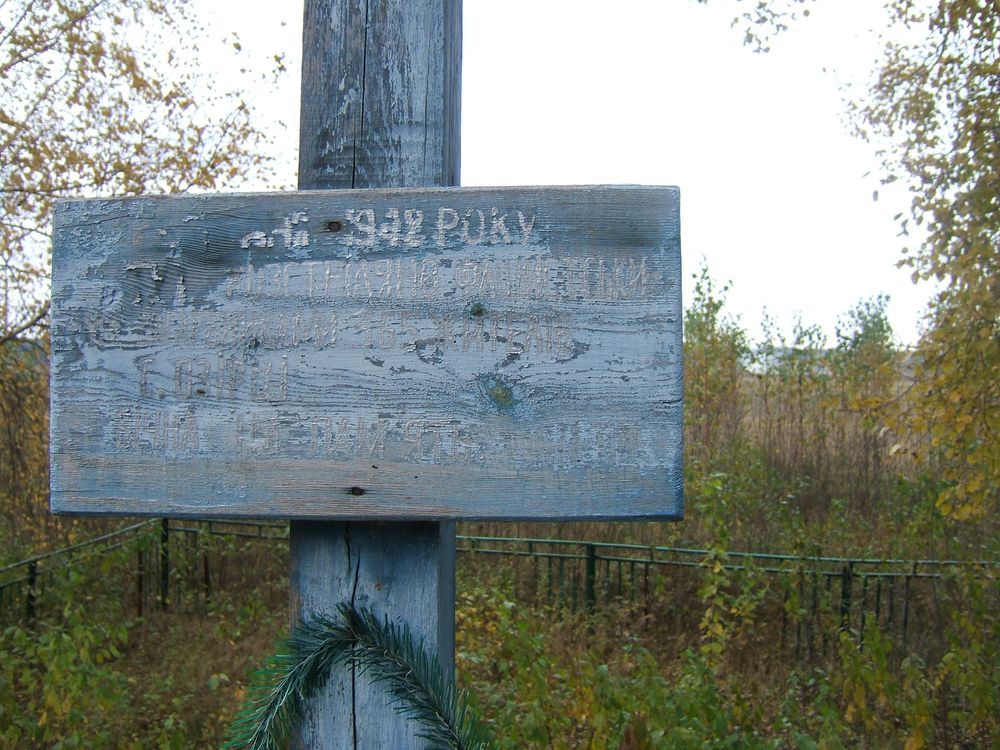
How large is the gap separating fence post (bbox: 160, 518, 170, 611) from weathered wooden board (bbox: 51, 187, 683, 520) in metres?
6.35

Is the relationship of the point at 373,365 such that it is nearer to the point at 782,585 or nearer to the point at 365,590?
the point at 365,590

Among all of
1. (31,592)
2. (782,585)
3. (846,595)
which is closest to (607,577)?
(782,585)

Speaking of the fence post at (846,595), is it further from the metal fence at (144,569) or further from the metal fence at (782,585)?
the metal fence at (144,569)

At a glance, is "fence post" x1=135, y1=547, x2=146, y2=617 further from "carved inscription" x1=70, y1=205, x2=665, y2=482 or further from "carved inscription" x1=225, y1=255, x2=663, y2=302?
"carved inscription" x1=225, y1=255, x2=663, y2=302

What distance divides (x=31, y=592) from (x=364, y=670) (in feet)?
18.8

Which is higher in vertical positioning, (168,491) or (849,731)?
(168,491)

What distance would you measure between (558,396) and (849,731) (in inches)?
157

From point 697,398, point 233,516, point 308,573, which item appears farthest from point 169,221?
point 697,398

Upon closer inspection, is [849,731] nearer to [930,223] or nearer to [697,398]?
[930,223]

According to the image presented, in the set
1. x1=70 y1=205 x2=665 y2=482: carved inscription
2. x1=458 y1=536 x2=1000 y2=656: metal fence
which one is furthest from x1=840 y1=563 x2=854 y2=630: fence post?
x1=70 y1=205 x2=665 y2=482: carved inscription

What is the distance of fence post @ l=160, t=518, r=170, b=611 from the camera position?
7308 mm

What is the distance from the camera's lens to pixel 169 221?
1409 mm

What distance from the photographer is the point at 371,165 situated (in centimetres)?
147

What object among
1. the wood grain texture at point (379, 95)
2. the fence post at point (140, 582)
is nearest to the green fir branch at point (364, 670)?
the wood grain texture at point (379, 95)
